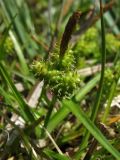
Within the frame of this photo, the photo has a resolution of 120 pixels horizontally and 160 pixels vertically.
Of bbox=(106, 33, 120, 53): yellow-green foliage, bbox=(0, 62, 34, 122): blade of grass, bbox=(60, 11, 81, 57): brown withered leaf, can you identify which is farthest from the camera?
bbox=(106, 33, 120, 53): yellow-green foliage

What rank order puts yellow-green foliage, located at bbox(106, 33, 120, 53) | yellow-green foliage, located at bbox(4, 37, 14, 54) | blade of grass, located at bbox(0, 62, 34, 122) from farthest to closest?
yellow-green foliage, located at bbox(106, 33, 120, 53)
yellow-green foliage, located at bbox(4, 37, 14, 54)
blade of grass, located at bbox(0, 62, 34, 122)

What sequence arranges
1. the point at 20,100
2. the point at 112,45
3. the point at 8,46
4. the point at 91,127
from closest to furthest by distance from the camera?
1. the point at 91,127
2. the point at 20,100
3. the point at 8,46
4. the point at 112,45

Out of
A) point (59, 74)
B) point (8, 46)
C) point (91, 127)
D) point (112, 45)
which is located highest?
point (8, 46)

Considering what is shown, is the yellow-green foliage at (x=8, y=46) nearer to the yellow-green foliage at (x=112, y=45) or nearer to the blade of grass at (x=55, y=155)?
the yellow-green foliage at (x=112, y=45)

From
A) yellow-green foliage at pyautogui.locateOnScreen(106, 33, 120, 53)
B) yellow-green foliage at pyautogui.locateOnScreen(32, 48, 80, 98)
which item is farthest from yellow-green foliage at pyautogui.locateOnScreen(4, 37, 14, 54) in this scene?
yellow-green foliage at pyautogui.locateOnScreen(32, 48, 80, 98)

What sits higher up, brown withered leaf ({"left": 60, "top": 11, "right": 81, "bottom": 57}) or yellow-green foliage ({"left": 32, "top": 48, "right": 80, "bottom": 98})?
brown withered leaf ({"left": 60, "top": 11, "right": 81, "bottom": 57})

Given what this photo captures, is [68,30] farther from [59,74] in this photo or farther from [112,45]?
[112,45]

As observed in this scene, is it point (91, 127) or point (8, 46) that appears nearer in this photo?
point (91, 127)

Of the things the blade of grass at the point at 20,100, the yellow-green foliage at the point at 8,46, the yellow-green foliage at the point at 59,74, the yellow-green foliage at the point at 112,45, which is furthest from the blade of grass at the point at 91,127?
the yellow-green foliage at the point at 112,45

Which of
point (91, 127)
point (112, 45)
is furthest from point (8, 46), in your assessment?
point (91, 127)

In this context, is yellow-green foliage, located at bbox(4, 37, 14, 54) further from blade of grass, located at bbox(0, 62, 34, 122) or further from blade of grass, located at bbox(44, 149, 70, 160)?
blade of grass, located at bbox(44, 149, 70, 160)

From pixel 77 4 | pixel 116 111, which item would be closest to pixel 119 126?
pixel 116 111
